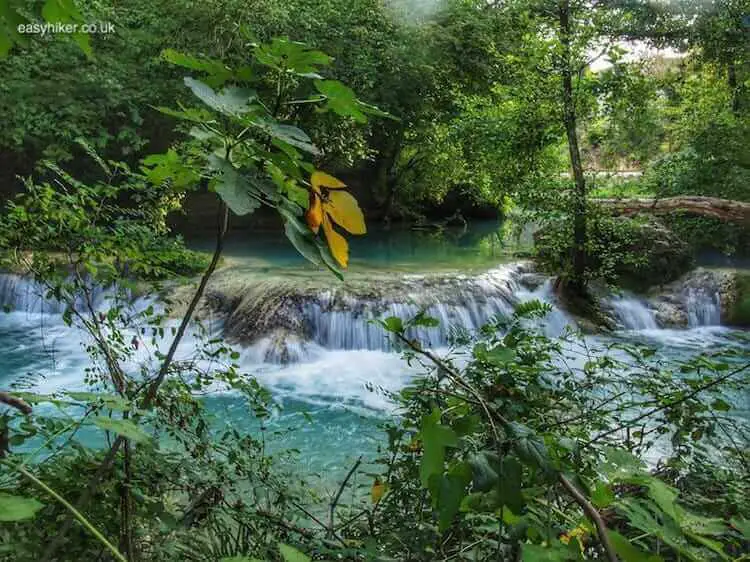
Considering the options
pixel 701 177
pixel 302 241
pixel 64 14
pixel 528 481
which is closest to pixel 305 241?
pixel 302 241

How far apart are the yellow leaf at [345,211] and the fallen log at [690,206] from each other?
671 centimetres

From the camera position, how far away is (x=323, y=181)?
93cm

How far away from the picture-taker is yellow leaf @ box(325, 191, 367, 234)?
92 cm

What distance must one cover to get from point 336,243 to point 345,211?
0.06 meters

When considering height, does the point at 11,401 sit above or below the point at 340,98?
below

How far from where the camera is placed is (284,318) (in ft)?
27.4

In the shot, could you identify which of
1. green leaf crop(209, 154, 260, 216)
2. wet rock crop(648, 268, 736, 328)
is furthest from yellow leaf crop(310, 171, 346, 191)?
wet rock crop(648, 268, 736, 328)

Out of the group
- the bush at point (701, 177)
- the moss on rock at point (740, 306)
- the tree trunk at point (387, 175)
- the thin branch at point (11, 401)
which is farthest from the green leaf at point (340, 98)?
the tree trunk at point (387, 175)

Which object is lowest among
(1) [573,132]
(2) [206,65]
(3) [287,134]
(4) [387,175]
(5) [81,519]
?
(5) [81,519]

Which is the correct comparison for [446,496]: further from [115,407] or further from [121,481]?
[121,481]

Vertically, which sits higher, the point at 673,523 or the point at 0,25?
the point at 0,25

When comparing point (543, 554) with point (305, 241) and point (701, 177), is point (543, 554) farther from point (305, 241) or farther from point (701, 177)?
point (701, 177)

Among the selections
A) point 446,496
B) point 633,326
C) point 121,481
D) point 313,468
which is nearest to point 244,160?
point 446,496

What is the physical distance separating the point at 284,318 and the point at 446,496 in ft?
24.8
